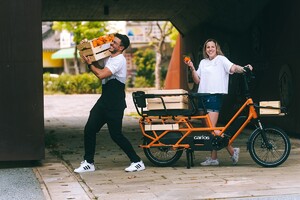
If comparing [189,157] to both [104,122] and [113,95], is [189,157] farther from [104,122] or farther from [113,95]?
[113,95]

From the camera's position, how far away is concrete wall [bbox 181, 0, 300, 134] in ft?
42.6

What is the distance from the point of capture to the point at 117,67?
338 inches

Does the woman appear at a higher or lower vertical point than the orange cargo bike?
higher

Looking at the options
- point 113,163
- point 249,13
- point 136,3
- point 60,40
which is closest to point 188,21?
point 136,3

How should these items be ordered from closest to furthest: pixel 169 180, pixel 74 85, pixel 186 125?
pixel 169 180, pixel 186 125, pixel 74 85

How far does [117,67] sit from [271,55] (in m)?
6.36

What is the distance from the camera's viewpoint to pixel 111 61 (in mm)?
8617

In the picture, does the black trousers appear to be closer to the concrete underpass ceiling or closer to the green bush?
the concrete underpass ceiling

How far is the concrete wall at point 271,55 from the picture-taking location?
42.6ft

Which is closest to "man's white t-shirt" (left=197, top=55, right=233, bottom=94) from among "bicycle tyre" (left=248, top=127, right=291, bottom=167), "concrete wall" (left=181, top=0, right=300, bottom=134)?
"bicycle tyre" (left=248, top=127, right=291, bottom=167)

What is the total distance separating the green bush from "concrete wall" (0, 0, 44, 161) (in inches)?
1263

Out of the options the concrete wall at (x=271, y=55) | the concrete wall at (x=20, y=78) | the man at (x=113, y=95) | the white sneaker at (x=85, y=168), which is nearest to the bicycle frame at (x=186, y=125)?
the man at (x=113, y=95)

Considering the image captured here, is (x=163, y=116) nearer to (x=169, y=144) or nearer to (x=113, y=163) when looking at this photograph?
(x=169, y=144)

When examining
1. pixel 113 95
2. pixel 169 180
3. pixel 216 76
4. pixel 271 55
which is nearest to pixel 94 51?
pixel 113 95
